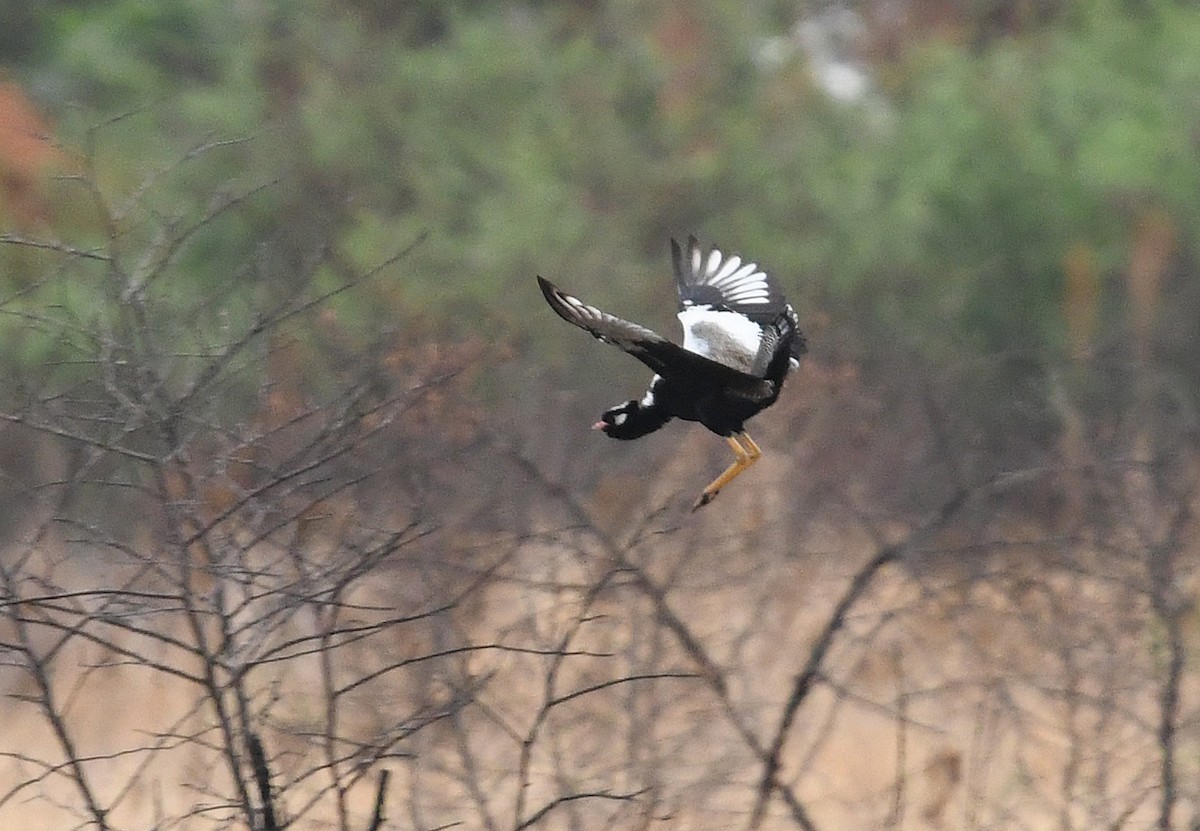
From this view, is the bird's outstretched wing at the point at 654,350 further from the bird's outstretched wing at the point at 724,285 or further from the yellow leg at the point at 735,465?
the bird's outstretched wing at the point at 724,285

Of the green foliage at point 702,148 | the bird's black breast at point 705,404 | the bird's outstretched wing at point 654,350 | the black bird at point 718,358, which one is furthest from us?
the green foliage at point 702,148

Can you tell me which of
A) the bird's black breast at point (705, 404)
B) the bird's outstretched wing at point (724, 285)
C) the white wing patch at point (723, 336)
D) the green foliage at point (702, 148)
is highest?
the green foliage at point (702, 148)

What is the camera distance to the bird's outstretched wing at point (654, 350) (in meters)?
5.48

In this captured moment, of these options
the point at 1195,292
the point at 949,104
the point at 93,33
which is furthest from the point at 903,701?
the point at 93,33

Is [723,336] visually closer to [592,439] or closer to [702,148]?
[592,439]

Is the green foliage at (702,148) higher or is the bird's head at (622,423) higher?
the green foliage at (702,148)

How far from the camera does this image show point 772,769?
6.44 m

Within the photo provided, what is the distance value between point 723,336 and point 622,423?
71 cm

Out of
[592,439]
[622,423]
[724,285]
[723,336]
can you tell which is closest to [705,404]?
[622,423]

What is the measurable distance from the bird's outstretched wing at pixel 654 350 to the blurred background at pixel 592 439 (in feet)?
1.72

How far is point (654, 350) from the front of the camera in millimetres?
6125

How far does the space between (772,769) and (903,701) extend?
0.47 meters

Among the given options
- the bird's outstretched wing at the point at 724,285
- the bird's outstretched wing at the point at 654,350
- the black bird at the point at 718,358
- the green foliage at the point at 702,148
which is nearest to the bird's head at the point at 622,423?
the black bird at the point at 718,358

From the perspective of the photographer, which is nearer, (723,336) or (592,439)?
(723,336)
